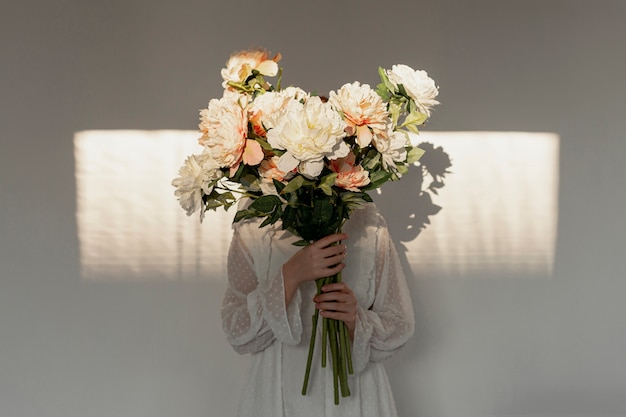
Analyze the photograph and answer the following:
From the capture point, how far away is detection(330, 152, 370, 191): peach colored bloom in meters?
1.85

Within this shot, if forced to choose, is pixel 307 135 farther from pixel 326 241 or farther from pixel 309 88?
pixel 309 88

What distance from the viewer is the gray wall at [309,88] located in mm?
2922

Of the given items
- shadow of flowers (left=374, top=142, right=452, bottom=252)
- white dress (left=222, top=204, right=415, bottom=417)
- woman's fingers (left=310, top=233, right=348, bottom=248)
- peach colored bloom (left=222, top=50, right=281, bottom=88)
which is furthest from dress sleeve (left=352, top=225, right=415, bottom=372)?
shadow of flowers (left=374, top=142, right=452, bottom=252)

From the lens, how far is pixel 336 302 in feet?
6.60

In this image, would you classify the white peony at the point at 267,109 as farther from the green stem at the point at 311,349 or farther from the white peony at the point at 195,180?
the green stem at the point at 311,349

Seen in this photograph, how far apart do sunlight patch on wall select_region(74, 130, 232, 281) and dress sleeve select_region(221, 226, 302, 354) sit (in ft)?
2.51

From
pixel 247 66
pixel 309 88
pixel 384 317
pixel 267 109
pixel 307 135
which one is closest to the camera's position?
pixel 307 135

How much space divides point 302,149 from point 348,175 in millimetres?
157

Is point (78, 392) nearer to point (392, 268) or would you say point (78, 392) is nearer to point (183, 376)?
point (183, 376)

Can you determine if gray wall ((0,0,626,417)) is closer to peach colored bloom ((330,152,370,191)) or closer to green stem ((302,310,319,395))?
green stem ((302,310,319,395))

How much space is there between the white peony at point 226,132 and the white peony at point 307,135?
7 cm

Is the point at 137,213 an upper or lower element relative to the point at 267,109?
lower

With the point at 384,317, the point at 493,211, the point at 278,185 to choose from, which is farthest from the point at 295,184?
the point at 493,211

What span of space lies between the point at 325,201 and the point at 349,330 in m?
0.40
